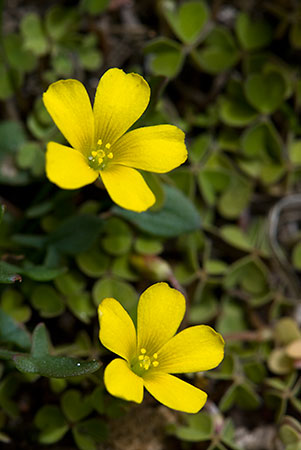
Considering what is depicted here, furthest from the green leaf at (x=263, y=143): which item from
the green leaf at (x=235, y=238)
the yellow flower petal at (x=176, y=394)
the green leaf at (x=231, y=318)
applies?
the yellow flower petal at (x=176, y=394)

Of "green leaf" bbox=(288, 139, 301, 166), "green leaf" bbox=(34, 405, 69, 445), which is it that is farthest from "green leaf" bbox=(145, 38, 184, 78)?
"green leaf" bbox=(34, 405, 69, 445)

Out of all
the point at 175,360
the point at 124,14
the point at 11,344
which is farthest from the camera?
the point at 124,14

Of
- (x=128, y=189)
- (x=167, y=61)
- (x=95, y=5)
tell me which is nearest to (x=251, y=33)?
(x=167, y=61)

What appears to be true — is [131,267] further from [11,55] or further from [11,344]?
[11,55]

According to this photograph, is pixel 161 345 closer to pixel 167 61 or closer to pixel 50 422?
pixel 50 422

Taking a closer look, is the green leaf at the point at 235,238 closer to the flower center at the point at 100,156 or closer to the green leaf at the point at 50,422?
the flower center at the point at 100,156

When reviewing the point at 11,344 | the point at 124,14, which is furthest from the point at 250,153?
the point at 11,344

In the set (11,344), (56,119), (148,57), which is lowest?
(11,344)

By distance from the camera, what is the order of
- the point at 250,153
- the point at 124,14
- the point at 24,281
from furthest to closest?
the point at 124,14 < the point at 250,153 < the point at 24,281
